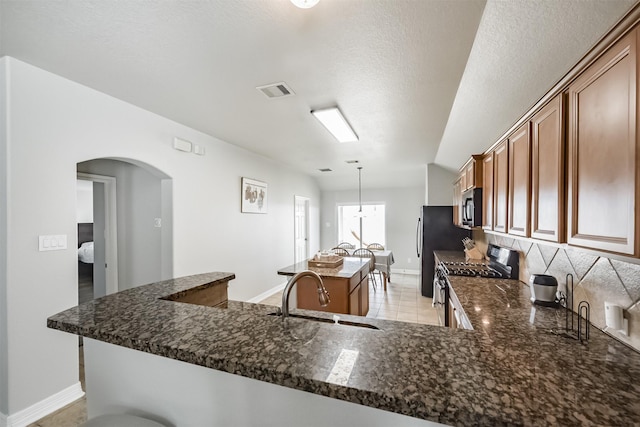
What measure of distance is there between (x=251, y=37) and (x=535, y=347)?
7.15 ft

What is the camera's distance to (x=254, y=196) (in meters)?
4.66

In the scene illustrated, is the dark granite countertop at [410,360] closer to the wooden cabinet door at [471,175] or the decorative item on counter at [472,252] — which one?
the wooden cabinet door at [471,175]

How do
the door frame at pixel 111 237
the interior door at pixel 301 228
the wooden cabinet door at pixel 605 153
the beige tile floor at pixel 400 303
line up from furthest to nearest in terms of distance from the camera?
the interior door at pixel 301 228, the beige tile floor at pixel 400 303, the door frame at pixel 111 237, the wooden cabinet door at pixel 605 153

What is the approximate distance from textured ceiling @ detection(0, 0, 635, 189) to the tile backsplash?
1.02 metres

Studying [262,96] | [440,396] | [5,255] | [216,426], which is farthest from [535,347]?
[5,255]

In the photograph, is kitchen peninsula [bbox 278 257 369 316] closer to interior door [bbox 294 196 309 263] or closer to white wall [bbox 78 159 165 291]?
white wall [bbox 78 159 165 291]

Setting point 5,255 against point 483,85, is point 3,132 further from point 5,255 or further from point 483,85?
point 483,85

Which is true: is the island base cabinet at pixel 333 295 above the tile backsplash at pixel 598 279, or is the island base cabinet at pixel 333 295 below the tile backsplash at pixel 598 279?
below

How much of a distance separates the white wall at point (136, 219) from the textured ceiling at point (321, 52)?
1.16m

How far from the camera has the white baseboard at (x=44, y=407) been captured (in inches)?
74.5

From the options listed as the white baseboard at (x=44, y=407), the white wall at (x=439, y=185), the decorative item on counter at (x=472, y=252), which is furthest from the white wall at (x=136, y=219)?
the white wall at (x=439, y=185)

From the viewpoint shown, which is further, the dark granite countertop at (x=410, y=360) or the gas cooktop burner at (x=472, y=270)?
the gas cooktop burner at (x=472, y=270)

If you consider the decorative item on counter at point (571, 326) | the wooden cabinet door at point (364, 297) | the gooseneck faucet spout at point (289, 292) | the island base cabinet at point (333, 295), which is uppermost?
the gooseneck faucet spout at point (289, 292)

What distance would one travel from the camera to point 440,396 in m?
0.65
